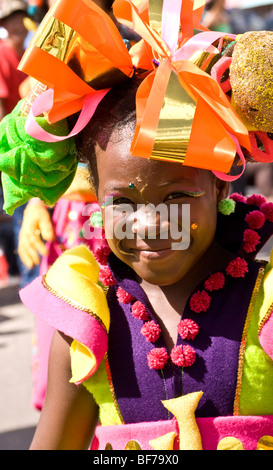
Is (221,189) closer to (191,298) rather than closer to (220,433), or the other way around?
(191,298)

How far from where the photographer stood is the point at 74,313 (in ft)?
5.23

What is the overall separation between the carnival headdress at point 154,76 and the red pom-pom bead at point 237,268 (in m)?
0.22

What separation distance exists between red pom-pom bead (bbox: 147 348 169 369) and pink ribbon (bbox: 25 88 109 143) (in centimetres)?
54

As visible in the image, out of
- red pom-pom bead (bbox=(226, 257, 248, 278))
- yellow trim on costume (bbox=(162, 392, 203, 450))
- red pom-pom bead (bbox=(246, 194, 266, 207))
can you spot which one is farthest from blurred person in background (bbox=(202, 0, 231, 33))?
yellow trim on costume (bbox=(162, 392, 203, 450))

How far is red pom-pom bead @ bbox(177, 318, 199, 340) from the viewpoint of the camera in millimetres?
1562

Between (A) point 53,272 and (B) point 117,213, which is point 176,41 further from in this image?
(A) point 53,272

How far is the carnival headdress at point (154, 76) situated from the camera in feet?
4.60

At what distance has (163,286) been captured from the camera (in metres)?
1.67

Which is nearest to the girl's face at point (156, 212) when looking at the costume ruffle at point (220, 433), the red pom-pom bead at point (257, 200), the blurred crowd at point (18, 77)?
the red pom-pom bead at point (257, 200)

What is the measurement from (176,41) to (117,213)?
404 mm

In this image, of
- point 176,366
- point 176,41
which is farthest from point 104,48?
point 176,366

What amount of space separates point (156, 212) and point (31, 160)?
0.35 meters

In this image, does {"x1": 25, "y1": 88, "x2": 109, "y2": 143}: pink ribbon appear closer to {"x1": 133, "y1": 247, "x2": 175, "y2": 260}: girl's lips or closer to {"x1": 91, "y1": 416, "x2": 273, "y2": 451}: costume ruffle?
{"x1": 133, "y1": 247, "x2": 175, "y2": 260}: girl's lips

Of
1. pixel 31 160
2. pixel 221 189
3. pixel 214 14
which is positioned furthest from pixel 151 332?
pixel 214 14
